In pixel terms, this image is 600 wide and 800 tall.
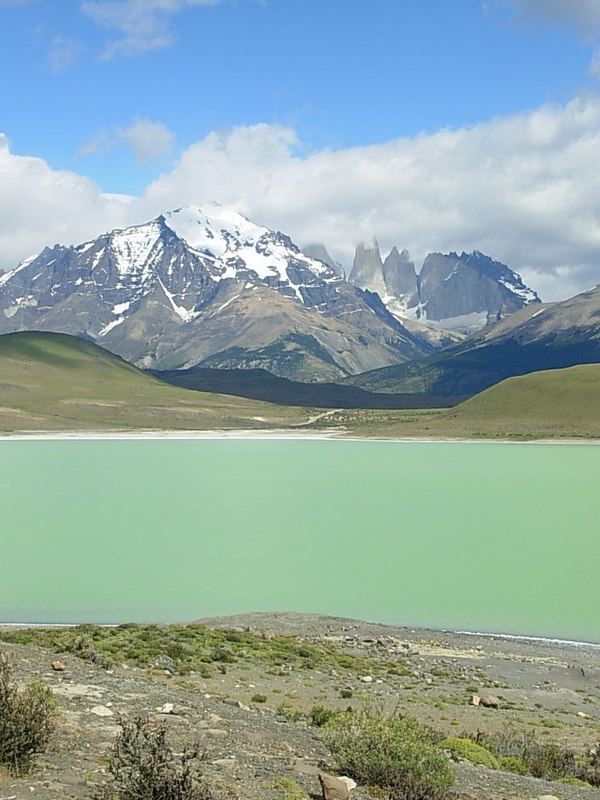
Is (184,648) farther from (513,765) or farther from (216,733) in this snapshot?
(513,765)

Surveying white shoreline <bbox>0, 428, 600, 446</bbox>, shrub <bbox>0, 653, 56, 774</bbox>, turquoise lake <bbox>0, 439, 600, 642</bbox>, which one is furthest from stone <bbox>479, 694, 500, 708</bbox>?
white shoreline <bbox>0, 428, 600, 446</bbox>

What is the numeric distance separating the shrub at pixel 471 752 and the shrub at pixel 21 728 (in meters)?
6.73

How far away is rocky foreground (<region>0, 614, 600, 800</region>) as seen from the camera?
37.4 ft

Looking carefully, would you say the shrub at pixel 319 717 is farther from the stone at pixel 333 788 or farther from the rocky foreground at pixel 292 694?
the stone at pixel 333 788

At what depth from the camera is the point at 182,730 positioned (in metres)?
13.2

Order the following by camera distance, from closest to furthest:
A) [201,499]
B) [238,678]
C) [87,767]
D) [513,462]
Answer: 1. [87,767]
2. [238,678]
3. [201,499]
4. [513,462]

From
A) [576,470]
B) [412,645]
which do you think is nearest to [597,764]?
[412,645]

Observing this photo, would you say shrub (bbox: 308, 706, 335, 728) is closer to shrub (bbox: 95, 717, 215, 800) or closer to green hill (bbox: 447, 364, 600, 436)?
shrub (bbox: 95, 717, 215, 800)

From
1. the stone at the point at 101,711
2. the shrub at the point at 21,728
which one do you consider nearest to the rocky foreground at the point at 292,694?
the stone at the point at 101,711

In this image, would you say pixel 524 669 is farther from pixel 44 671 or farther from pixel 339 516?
pixel 339 516

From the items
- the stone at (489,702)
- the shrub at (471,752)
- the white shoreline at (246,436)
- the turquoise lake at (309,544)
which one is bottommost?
the turquoise lake at (309,544)

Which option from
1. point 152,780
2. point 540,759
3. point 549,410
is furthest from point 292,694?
point 549,410

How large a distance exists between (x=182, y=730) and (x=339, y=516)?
51310 millimetres

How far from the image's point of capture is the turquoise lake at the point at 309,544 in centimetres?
3494
